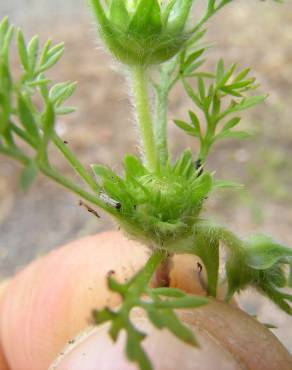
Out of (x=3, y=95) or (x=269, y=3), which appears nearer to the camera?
(x=3, y=95)

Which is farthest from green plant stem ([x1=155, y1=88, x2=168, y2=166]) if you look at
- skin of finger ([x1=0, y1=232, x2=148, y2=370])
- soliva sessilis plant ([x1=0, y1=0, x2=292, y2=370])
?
skin of finger ([x1=0, y1=232, x2=148, y2=370])

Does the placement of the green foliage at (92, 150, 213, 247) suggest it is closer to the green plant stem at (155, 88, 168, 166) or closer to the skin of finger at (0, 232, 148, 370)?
the green plant stem at (155, 88, 168, 166)

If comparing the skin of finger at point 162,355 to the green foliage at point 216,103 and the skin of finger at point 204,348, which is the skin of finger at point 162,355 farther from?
the green foliage at point 216,103

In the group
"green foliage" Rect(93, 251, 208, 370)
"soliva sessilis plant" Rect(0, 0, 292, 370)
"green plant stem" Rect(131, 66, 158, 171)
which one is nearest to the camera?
"green foliage" Rect(93, 251, 208, 370)

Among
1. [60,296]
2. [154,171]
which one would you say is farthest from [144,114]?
[60,296]

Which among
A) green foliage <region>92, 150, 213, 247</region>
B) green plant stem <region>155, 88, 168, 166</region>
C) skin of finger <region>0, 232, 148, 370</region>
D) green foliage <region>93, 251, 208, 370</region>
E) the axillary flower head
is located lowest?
skin of finger <region>0, 232, 148, 370</region>

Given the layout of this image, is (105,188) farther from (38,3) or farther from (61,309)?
(38,3)

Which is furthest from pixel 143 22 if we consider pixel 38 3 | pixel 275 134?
pixel 38 3
